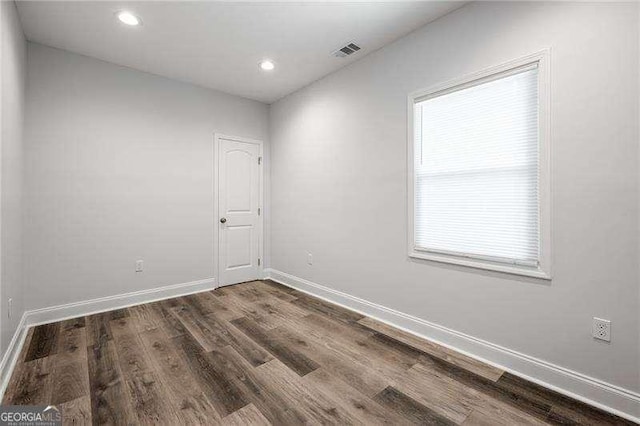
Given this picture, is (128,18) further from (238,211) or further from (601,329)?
(601,329)

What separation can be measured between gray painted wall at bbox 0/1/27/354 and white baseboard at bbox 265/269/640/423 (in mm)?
2880

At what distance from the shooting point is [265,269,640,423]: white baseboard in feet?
5.31

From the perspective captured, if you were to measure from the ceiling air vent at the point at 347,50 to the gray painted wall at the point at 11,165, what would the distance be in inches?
99.0

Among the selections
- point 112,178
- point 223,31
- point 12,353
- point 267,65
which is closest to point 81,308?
point 12,353

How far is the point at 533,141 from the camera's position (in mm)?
1930

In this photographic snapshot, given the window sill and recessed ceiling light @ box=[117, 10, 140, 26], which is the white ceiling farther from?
the window sill

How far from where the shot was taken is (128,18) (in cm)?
244

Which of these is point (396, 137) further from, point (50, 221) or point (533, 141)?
point (50, 221)

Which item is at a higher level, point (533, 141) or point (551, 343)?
point (533, 141)

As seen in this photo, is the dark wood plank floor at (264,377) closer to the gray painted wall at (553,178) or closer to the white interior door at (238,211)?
the gray painted wall at (553,178)

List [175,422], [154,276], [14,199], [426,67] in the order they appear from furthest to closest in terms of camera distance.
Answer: [154,276]
[426,67]
[14,199]
[175,422]

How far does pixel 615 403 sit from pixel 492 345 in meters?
0.64

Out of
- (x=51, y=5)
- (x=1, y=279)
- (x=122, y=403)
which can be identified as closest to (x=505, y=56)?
(x=122, y=403)

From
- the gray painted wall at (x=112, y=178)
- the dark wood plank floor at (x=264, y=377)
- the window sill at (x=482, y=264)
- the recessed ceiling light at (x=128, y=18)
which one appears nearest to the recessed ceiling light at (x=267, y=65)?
the gray painted wall at (x=112, y=178)
